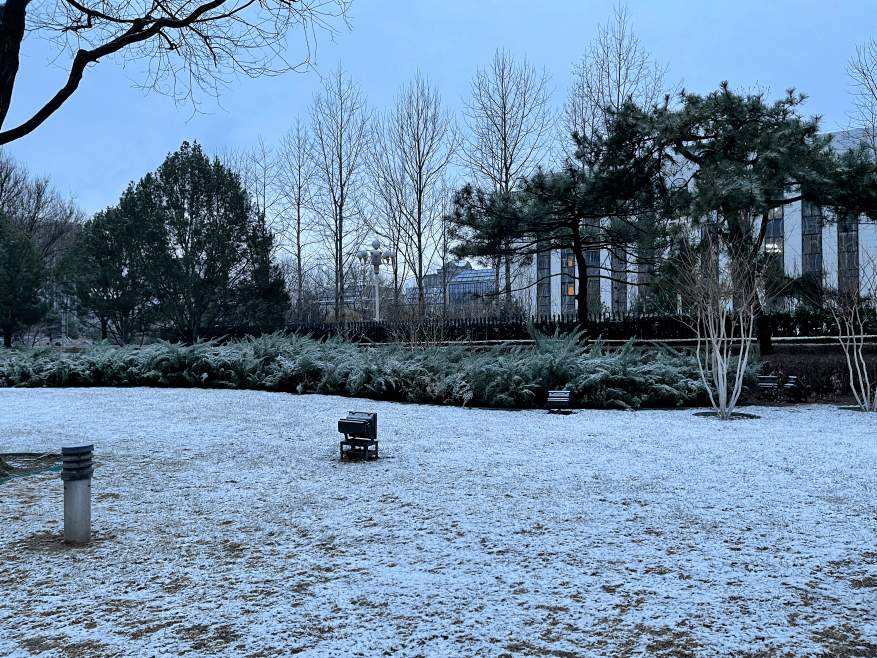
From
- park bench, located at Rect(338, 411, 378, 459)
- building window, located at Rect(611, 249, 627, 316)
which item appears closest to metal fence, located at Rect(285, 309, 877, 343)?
building window, located at Rect(611, 249, 627, 316)

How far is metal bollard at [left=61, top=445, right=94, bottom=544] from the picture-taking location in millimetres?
3797

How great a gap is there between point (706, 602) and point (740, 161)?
38.7 ft

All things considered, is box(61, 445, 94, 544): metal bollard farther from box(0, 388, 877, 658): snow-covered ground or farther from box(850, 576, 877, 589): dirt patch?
box(850, 576, 877, 589): dirt patch

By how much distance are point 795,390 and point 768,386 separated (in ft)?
1.99

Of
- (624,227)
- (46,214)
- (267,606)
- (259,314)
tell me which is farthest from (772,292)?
(46,214)

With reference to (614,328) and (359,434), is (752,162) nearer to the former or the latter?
(614,328)

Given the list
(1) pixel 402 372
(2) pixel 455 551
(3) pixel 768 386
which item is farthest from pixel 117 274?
(2) pixel 455 551

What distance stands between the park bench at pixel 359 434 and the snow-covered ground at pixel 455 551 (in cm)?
22

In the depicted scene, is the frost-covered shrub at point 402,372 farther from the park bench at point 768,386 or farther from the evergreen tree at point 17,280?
the evergreen tree at point 17,280

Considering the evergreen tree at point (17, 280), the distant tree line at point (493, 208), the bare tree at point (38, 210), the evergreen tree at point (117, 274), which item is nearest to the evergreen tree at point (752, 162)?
the distant tree line at point (493, 208)

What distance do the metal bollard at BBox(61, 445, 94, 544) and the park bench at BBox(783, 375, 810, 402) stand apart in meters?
10.8

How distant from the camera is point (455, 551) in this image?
3635 mm

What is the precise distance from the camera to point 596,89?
71.5 feet

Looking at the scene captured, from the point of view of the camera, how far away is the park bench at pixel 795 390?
35.0ft
